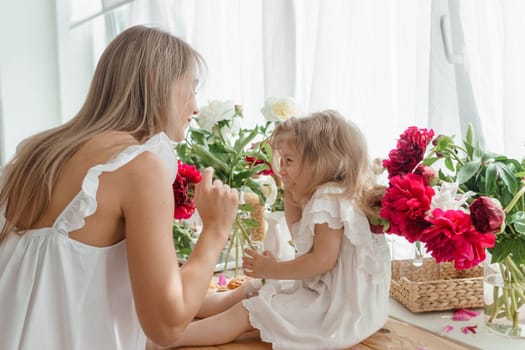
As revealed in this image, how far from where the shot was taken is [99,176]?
93 cm

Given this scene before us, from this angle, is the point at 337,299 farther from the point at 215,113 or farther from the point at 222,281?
the point at 215,113

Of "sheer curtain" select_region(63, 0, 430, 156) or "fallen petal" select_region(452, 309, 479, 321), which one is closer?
"fallen petal" select_region(452, 309, 479, 321)

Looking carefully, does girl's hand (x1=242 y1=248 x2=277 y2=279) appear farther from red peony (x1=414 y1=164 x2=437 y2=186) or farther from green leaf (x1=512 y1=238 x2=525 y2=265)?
green leaf (x1=512 y1=238 x2=525 y2=265)

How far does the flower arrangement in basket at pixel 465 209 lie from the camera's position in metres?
1.04

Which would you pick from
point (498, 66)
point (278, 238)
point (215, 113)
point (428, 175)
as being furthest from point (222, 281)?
point (498, 66)

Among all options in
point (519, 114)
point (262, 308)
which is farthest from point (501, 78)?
point (262, 308)

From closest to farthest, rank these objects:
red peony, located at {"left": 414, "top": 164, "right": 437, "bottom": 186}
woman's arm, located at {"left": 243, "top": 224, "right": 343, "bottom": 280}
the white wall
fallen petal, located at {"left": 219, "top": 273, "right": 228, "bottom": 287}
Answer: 1. red peony, located at {"left": 414, "top": 164, "right": 437, "bottom": 186}
2. woman's arm, located at {"left": 243, "top": 224, "right": 343, "bottom": 280}
3. fallen petal, located at {"left": 219, "top": 273, "right": 228, "bottom": 287}
4. the white wall

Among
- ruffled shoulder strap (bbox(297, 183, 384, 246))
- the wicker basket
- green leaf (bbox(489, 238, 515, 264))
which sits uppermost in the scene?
ruffled shoulder strap (bbox(297, 183, 384, 246))

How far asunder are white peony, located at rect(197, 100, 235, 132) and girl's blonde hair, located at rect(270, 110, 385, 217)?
0.58ft

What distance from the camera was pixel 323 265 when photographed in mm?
1307

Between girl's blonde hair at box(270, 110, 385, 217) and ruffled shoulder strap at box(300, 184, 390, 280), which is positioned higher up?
girl's blonde hair at box(270, 110, 385, 217)

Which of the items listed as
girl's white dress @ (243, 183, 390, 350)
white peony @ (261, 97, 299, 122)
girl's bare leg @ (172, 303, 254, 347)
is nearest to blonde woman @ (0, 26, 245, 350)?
girl's bare leg @ (172, 303, 254, 347)

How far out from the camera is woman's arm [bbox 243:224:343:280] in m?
1.30

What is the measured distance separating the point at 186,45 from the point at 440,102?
797 mm
